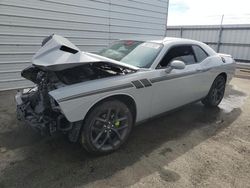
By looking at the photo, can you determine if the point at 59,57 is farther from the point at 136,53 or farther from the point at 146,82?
the point at 136,53

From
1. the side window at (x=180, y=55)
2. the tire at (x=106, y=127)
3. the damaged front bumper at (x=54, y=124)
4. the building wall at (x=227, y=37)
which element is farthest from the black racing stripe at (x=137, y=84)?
the building wall at (x=227, y=37)

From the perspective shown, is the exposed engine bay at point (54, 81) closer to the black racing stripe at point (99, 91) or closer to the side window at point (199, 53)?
the black racing stripe at point (99, 91)

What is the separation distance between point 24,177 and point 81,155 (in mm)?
718

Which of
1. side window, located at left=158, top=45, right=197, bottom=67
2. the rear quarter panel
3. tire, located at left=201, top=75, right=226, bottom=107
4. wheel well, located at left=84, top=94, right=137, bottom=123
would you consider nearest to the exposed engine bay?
the rear quarter panel

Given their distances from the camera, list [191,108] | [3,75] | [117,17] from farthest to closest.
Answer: [117,17] < [3,75] < [191,108]

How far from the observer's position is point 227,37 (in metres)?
14.0

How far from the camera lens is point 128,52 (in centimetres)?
348

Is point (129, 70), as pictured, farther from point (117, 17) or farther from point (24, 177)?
point (117, 17)

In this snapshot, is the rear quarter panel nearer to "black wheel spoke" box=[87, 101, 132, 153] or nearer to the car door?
"black wheel spoke" box=[87, 101, 132, 153]

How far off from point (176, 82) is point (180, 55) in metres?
0.57

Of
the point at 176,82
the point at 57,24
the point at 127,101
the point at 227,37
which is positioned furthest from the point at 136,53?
the point at 227,37

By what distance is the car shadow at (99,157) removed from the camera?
92.7 inches

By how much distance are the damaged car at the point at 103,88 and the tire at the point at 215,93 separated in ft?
3.01

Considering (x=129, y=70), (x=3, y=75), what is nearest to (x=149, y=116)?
(x=129, y=70)
